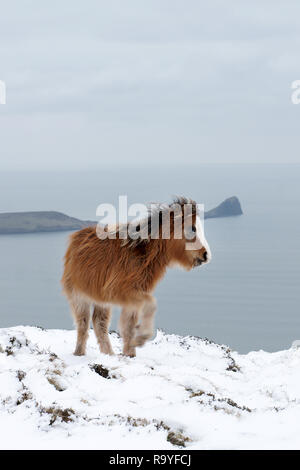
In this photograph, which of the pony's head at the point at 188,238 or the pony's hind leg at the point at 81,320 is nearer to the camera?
the pony's head at the point at 188,238

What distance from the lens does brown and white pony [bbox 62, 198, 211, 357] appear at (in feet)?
34.1

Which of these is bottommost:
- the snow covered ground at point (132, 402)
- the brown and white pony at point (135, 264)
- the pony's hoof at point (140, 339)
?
the snow covered ground at point (132, 402)

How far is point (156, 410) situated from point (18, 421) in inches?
67.7

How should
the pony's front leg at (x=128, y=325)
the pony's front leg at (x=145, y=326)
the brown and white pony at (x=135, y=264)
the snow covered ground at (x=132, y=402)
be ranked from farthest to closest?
the pony's front leg at (x=128, y=325), the brown and white pony at (x=135, y=264), the pony's front leg at (x=145, y=326), the snow covered ground at (x=132, y=402)

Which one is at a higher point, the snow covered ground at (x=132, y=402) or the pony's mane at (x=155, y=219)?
the pony's mane at (x=155, y=219)

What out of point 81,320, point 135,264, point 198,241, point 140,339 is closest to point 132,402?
point 140,339

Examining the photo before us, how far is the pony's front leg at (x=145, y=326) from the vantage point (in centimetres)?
1015

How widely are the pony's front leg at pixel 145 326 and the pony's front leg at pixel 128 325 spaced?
1.03 feet

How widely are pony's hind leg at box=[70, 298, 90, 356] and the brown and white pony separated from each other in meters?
0.42

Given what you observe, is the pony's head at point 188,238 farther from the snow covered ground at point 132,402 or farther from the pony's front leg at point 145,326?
the snow covered ground at point 132,402

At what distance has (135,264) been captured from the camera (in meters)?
10.5

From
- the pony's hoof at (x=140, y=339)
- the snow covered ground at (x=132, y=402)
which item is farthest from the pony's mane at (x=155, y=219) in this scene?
the snow covered ground at (x=132, y=402)

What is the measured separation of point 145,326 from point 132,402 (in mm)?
1942
